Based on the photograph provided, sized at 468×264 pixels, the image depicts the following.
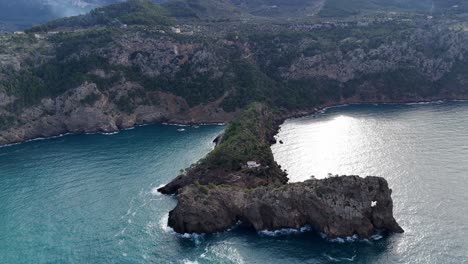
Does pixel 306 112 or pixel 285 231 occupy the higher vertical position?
pixel 306 112

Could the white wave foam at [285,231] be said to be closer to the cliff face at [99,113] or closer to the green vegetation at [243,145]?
the green vegetation at [243,145]

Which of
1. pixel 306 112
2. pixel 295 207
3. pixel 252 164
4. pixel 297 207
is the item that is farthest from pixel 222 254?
pixel 306 112

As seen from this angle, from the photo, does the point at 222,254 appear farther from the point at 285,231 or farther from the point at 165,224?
the point at 165,224

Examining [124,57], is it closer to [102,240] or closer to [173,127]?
[173,127]

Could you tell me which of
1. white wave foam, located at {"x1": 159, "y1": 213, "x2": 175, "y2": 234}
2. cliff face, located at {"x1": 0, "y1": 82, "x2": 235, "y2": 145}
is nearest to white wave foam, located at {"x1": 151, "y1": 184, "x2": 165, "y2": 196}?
white wave foam, located at {"x1": 159, "y1": 213, "x2": 175, "y2": 234}

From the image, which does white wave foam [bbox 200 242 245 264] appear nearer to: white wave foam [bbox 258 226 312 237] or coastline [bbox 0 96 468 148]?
white wave foam [bbox 258 226 312 237]
